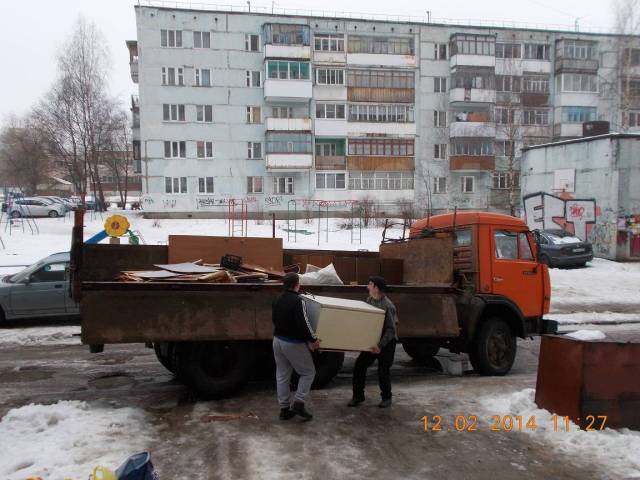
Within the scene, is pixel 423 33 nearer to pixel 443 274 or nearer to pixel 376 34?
pixel 376 34

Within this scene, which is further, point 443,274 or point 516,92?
point 516,92

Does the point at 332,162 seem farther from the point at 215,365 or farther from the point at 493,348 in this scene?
the point at 215,365

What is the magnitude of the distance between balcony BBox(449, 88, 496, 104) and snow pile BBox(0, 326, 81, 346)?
3949cm

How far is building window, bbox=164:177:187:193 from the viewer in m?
41.5

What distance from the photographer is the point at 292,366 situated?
5.64 meters

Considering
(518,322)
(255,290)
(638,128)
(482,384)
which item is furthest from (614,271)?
(638,128)

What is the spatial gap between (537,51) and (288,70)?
74.8 feet

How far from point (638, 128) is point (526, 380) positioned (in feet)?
165

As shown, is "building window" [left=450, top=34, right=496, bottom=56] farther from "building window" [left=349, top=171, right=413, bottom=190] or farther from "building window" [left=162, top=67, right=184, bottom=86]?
"building window" [left=162, top=67, right=184, bottom=86]

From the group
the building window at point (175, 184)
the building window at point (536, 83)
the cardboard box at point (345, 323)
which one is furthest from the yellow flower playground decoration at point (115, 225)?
the building window at point (536, 83)

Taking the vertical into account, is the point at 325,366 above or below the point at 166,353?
below

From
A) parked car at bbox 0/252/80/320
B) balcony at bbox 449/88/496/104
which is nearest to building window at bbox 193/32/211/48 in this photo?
balcony at bbox 449/88/496/104

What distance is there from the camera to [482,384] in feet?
23.4

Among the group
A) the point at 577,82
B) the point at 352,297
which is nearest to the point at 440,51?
the point at 577,82
